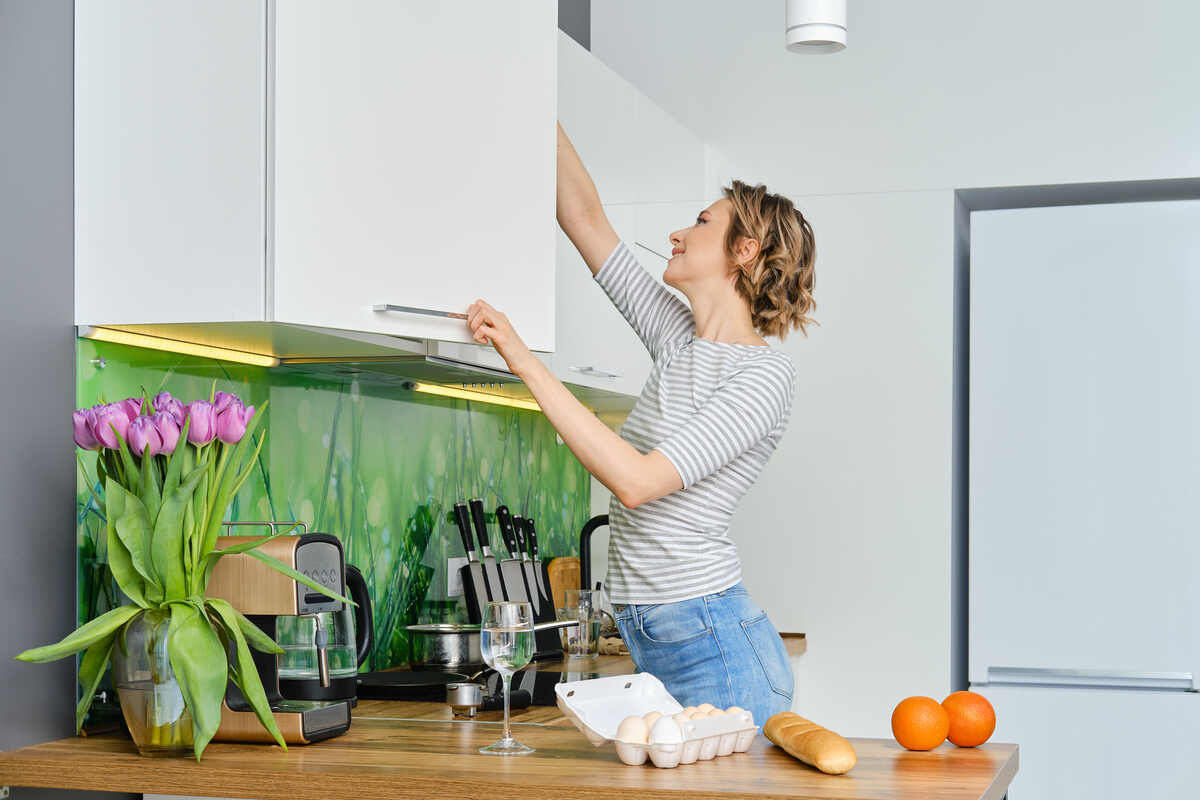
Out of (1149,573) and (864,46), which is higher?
(864,46)

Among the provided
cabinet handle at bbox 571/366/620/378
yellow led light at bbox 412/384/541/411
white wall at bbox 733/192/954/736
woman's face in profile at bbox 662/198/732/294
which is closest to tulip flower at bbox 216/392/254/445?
woman's face in profile at bbox 662/198/732/294

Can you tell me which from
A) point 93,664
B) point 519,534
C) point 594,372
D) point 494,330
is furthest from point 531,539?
point 93,664

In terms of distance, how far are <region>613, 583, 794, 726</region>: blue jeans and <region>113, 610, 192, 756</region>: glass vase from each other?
2.22 ft

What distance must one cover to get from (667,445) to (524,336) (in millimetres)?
395

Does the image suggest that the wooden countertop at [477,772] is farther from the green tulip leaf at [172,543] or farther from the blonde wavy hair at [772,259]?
the blonde wavy hair at [772,259]

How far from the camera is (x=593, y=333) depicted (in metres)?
2.97

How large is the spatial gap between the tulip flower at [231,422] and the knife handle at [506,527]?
143 cm

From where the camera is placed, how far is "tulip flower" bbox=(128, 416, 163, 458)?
165cm

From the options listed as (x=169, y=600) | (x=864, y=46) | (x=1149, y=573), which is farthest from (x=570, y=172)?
(x=1149, y=573)

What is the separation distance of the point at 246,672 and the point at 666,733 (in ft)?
1.65

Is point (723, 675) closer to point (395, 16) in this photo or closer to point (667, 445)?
point (667, 445)

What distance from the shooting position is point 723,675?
198 centimetres

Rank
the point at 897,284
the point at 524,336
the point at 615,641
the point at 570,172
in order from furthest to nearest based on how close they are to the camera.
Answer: the point at 897,284
the point at 615,641
the point at 570,172
the point at 524,336

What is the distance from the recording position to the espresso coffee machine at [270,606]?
1.72m
